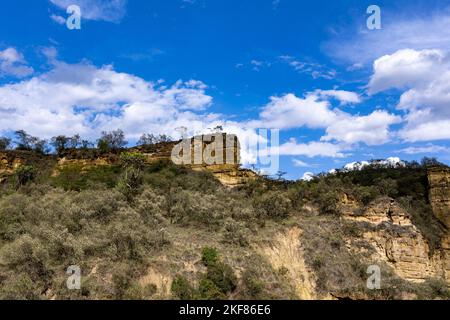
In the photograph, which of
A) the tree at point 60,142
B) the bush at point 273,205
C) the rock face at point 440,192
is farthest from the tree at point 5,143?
the rock face at point 440,192

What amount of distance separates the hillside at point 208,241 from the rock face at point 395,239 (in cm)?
6

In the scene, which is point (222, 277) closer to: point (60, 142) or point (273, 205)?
point (273, 205)

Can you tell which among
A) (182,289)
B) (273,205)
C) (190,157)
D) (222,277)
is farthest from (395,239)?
(190,157)

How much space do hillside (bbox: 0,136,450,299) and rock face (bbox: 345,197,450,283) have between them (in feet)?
0.19

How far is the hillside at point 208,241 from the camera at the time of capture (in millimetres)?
15633

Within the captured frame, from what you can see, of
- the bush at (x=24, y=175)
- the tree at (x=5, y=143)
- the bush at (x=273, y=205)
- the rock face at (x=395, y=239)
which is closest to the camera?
the rock face at (x=395, y=239)

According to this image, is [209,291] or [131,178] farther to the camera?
[131,178]

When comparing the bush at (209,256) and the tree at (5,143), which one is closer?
the bush at (209,256)

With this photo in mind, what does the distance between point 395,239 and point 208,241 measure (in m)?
10.9

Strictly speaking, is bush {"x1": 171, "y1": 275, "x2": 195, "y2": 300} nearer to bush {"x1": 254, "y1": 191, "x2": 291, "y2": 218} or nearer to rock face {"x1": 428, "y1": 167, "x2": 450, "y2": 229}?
bush {"x1": 254, "y1": 191, "x2": 291, "y2": 218}

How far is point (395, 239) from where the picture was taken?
23.5 meters

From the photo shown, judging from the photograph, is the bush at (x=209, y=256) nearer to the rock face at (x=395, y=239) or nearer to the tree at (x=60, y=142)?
the rock face at (x=395, y=239)

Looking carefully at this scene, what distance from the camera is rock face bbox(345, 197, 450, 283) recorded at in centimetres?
2291
